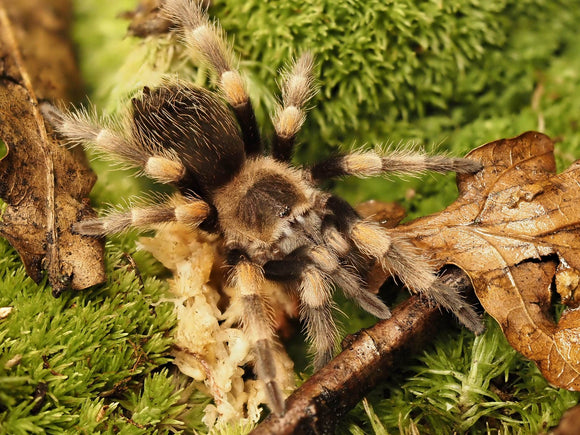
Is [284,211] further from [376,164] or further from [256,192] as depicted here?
[376,164]

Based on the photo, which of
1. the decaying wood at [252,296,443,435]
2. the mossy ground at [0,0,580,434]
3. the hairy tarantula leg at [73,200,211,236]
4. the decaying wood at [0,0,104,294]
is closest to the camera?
the decaying wood at [252,296,443,435]

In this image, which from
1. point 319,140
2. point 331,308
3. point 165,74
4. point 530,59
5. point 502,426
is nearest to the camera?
point 502,426

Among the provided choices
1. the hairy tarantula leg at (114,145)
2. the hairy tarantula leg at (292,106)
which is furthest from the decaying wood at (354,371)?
the hairy tarantula leg at (114,145)

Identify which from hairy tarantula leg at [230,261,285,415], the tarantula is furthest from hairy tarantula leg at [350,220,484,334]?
hairy tarantula leg at [230,261,285,415]

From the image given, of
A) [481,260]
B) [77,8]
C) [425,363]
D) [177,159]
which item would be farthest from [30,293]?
[77,8]

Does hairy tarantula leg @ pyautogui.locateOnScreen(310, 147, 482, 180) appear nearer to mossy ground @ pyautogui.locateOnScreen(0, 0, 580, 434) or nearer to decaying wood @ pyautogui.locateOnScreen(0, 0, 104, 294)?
mossy ground @ pyautogui.locateOnScreen(0, 0, 580, 434)

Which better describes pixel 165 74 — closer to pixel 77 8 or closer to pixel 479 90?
pixel 77 8

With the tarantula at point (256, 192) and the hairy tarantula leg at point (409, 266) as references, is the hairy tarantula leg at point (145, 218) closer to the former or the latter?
the tarantula at point (256, 192)
